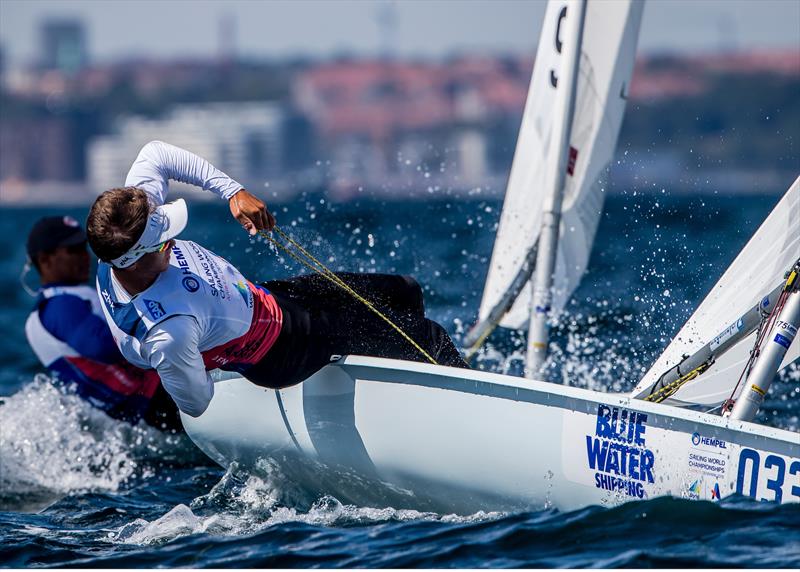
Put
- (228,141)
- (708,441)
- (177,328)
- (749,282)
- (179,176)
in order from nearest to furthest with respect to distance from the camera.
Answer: (177,328) < (708,441) < (179,176) < (749,282) < (228,141)

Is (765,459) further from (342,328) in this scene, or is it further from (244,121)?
(244,121)

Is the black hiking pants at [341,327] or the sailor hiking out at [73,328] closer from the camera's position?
the black hiking pants at [341,327]

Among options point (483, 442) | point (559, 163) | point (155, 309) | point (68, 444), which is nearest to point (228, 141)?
point (68, 444)

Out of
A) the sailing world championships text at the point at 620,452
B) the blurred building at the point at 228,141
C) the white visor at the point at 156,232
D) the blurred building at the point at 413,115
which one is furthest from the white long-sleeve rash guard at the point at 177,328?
the blurred building at the point at 228,141

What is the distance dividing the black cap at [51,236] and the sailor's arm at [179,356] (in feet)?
5.37

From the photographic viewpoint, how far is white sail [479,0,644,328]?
16.8ft

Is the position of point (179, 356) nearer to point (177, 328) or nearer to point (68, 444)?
point (177, 328)

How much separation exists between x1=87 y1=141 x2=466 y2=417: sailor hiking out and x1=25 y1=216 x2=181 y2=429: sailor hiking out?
120cm

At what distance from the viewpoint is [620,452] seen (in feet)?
11.4

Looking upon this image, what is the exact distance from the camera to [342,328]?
385cm

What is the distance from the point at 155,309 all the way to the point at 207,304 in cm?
16

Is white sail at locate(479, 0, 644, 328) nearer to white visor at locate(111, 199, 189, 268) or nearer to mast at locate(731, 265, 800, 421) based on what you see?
mast at locate(731, 265, 800, 421)

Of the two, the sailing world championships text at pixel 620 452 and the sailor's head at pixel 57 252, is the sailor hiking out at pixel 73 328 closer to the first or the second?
the sailor's head at pixel 57 252

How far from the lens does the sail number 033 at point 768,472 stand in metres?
3.30
